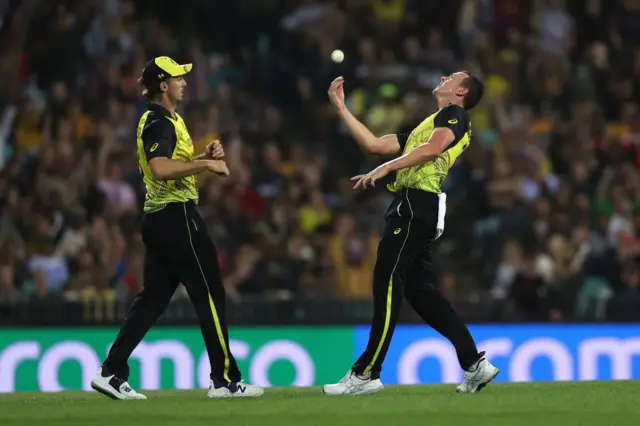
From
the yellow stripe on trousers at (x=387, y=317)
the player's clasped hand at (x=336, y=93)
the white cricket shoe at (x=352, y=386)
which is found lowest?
the white cricket shoe at (x=352, y=386)

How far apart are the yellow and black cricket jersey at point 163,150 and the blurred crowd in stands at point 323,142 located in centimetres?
444

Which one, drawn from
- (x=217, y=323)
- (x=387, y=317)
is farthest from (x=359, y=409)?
(x=217, y=323)

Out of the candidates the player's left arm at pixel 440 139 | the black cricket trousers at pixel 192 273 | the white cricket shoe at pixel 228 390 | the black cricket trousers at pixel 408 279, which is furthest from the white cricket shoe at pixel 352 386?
the player's left arm at pixel 440 139

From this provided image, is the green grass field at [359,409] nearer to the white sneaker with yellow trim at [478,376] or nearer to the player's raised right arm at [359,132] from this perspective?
the white sneaker with yellow trim at [478,376]

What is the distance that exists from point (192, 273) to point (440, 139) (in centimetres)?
182

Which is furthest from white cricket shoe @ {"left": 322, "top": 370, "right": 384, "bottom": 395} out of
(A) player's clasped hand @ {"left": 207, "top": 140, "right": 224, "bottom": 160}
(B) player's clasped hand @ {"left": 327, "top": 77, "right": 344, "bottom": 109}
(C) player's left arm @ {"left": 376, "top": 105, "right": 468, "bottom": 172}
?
(B) player's clasped hand @ {"left": 327, "top": 77, "right": 344, "bottom": 109}

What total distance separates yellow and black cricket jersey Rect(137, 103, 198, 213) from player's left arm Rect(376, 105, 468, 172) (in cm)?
131

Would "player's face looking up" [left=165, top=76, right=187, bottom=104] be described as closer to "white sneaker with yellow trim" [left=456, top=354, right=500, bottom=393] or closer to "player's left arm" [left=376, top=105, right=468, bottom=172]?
"player's left arm" [left=376, top=105, right=468, bottom=172]

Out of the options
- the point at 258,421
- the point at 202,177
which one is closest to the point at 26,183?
the point at 202,177

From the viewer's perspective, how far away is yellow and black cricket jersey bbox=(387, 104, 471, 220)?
9531 millimetres

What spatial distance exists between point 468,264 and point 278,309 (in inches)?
122

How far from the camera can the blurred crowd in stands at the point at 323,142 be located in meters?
14.9

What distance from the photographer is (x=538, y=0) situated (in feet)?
62.1

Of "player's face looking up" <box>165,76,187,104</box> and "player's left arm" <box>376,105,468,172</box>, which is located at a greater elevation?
"player's face looking up" <box>165,76,187,104</box>
